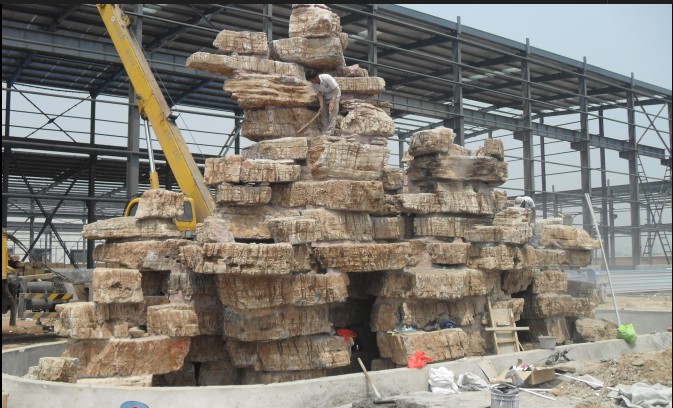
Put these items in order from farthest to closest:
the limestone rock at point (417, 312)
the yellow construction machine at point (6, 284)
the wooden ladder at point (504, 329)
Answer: the yellow construction machine at point (6, 284) < the wooden ladder at point (504, 329) < the limestone rock at point (417, 312)

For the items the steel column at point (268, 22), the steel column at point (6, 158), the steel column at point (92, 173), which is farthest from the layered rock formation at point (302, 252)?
the steel column at point (92, 173)

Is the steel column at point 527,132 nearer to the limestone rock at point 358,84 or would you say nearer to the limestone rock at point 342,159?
the limestone rock at point 358,84

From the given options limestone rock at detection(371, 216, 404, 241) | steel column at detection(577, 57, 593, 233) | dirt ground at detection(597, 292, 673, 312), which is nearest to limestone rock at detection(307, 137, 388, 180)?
limestone rock at detection(371, 216, 404, 241)

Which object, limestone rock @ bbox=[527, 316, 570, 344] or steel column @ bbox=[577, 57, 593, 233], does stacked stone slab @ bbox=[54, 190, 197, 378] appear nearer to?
limestone rock @ bbox=[527, 316, 570, 344]

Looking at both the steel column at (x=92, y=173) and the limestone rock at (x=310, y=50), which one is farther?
the steel column at (x=92, y=173)

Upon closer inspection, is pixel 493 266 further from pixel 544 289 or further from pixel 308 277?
pixel 308 277

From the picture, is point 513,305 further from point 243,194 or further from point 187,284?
point 187,284

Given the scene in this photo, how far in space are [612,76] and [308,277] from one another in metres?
18.1

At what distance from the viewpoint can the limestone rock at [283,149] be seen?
9297 millimetres

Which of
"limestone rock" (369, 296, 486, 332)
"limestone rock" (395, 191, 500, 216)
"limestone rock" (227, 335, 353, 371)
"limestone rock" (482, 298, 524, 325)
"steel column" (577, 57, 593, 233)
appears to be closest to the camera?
"limestone rock" (227, 335, 353, 371)

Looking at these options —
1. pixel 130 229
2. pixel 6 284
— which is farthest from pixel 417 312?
pixel 6 284

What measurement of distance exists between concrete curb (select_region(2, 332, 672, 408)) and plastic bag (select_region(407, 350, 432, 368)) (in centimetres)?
8

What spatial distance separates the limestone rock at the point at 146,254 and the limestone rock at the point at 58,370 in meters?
1.46

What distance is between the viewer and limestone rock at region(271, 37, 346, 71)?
997 cm
